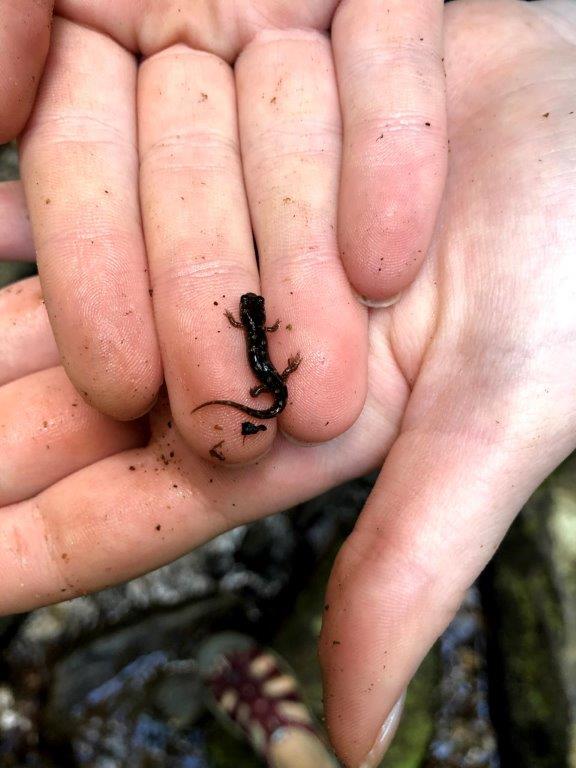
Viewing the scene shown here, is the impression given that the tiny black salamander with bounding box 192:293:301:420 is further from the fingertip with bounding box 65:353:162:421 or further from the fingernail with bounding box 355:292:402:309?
the fingernail with bounding box 355:292:402:309

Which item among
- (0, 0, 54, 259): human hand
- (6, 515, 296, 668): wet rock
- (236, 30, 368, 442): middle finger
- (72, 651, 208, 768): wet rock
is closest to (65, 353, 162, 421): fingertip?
(236, 30, 368, 442): middle finger

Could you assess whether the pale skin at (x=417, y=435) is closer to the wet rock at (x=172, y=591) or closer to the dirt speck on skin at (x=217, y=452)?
the dirt speck on skin at (x=217, y=452)

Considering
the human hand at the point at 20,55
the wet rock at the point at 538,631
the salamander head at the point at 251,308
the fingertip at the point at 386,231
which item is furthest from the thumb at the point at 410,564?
the human hand at the point at 20,55

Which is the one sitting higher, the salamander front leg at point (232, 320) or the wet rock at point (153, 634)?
the salamander front leg at point (232, 320)

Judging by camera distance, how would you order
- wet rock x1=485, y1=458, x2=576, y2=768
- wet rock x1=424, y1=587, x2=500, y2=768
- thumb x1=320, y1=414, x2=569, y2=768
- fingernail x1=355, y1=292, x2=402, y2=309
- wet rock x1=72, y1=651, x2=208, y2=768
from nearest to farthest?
thumb x1=320, y1=414, x2=569, y2=768, fingernail x1=355, y1=292, x2=402, y2=309, wet rock x1=485, y1=458, x2=576, y2=768, wet rock x1=424, y1=587, x2=500, y2=768, wet rock x1=72, y1=651, x2=208, y2=768

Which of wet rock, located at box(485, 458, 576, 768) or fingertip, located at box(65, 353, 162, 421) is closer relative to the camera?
fingertip, located at box(65, 353, 162, 421)

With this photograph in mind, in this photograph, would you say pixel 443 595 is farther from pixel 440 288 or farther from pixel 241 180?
pixel 241 180
